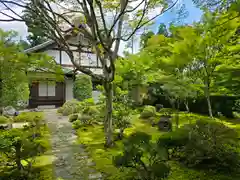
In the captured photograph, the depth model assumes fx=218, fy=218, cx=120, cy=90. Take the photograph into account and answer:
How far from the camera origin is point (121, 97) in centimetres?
1133

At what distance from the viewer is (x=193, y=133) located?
513 cm

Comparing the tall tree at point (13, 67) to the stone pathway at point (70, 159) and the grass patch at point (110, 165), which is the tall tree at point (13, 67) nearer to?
the stone pathway at point (70, 159)

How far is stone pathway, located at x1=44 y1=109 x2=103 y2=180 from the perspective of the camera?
483 centimetres

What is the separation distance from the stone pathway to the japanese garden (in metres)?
0.02

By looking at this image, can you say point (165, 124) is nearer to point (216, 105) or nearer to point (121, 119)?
point (121, 119)

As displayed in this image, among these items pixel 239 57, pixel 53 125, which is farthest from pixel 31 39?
pixel 239 57

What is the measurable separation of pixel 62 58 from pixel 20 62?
1094 centimetres

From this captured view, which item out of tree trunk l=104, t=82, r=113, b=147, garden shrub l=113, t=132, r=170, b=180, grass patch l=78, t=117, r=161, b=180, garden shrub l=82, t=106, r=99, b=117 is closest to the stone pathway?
grass patch l=78, t=117, r=161, b=180

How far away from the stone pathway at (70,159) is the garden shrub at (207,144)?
1.87 m

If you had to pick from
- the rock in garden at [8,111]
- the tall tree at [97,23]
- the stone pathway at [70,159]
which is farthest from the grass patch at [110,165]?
the rock in garden at [8,111]

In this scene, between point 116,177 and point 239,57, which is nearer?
point 116,177

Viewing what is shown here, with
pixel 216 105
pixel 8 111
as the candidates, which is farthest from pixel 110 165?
pixel 216 105

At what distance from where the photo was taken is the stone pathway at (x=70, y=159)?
483 cm

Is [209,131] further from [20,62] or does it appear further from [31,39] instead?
[31,39]
